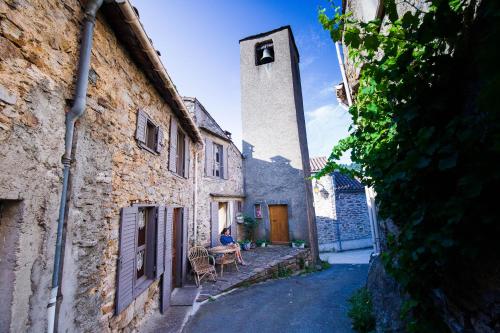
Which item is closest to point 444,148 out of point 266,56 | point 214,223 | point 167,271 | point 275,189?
point 167,271

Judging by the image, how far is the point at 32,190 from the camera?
198 cm

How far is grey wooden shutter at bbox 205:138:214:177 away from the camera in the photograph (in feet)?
29.7

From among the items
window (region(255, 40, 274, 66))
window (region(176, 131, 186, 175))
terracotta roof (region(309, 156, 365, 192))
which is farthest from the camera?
terracotta roof (region(309, 156, 365, 192))

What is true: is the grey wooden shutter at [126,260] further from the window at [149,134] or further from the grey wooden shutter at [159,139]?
the grey wooden shutter at [159,139]

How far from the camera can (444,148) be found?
1.17 meters

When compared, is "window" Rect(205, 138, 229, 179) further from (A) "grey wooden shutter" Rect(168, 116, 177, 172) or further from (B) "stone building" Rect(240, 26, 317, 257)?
(A) "grey wooden shutter" Rect(168, 116, 177, 172)

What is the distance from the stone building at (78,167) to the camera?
1861mm

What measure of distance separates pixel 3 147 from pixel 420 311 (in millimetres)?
3305

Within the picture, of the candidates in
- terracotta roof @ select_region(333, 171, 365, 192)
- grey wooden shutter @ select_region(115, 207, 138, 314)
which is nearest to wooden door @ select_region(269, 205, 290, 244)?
terracotta roof @ select_region(333, 171, 365, 192)

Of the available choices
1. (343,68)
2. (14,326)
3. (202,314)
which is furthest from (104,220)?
(343,68)

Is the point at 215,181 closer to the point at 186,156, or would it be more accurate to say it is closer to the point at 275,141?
the point at 186,156

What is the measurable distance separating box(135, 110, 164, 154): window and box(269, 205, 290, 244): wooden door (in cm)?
743

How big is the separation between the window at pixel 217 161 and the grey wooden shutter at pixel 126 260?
590 cm

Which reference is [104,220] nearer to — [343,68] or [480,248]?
[480,248]
